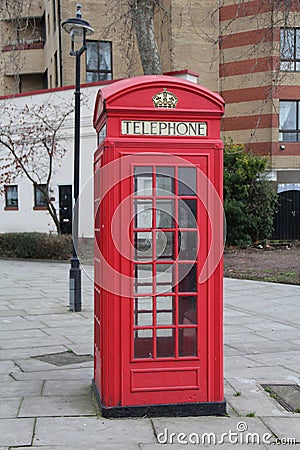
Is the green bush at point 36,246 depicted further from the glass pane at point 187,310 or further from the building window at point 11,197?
the glass pane at point 187,310

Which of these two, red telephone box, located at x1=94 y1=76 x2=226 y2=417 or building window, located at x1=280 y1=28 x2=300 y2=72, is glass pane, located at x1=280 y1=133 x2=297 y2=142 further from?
red telephone box, located at x1=94 y1=76 x2=226 y2=417

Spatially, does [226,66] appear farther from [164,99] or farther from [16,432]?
[16,432]

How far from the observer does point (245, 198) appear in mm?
22562

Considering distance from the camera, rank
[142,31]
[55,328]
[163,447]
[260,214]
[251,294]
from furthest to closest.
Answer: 1. [260,214]
2. [142,31]
3. [251,294]
4. [55,328]
5. [163,447]

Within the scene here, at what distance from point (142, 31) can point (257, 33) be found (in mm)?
13640

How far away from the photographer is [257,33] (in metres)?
27.2

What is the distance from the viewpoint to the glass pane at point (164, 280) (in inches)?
192

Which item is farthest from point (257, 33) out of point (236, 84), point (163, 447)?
point (163, 447)

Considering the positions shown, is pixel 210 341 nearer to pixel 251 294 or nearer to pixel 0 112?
pixel 251 294

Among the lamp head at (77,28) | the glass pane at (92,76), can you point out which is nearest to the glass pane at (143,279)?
the lamp head at (77,28)

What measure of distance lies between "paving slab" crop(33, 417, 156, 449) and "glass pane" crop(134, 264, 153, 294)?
3.44ft

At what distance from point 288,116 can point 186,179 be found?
81.6ft

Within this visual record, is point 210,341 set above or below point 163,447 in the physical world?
above

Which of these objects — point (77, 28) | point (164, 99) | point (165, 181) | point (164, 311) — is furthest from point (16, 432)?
point (77, 28)
